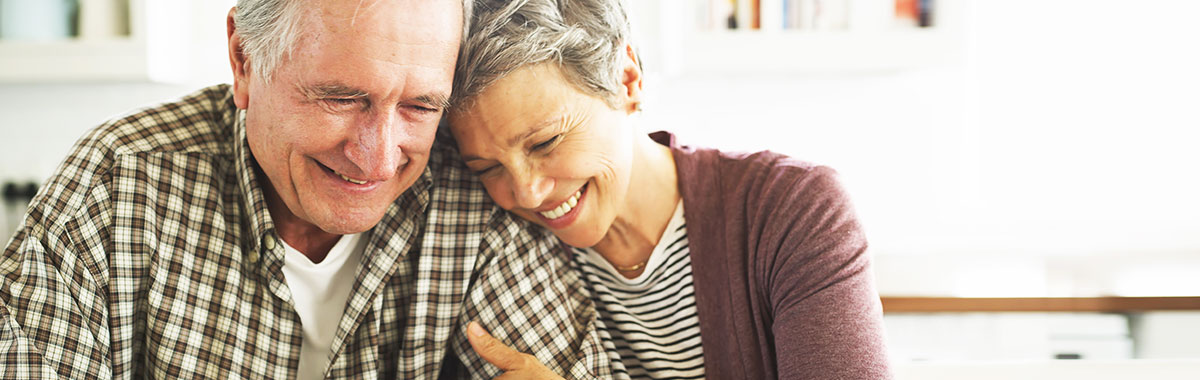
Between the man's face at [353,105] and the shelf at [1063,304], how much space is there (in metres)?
1.58

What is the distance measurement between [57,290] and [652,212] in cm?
83

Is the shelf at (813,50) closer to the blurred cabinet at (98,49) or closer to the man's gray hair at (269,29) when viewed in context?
the man's gray hair at (269,29)

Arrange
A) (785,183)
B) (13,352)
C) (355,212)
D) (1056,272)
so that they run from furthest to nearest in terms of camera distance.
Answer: (1056,272)
(785,183)
(355,212)
(13,352)

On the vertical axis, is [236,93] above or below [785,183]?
above

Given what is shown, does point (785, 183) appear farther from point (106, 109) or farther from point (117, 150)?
point (106, 109)

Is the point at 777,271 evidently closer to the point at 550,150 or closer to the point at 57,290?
the point at 550,150

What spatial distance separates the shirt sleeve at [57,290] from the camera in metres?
1.04

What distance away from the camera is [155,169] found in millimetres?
1207

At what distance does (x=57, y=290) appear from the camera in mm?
1082

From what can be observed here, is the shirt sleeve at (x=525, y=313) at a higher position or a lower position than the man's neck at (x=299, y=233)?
lower

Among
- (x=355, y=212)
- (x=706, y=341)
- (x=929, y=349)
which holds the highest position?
(x=355, y=212)

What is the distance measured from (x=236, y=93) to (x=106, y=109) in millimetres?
1779

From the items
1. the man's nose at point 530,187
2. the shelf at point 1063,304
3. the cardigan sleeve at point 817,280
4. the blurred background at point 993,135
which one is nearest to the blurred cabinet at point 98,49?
the blurred background at point 993,135

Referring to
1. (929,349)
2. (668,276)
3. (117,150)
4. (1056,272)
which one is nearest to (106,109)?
(117,150)
